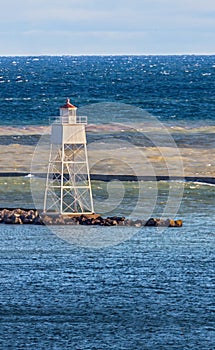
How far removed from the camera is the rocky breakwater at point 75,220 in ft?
186

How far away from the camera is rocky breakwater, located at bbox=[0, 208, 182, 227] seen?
5659 cm

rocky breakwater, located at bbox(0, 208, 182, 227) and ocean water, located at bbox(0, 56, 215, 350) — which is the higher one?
rocky breakwater, located at bbox(0, 208, 182, 227)

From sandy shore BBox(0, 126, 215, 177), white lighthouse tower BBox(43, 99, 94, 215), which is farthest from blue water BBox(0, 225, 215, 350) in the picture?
sandy shore BBox(0, 126, 215, 177)

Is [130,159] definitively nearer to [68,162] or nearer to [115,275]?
[68,162]

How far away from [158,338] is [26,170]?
4333 cm

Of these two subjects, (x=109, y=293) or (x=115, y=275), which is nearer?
(x=109, y=293)

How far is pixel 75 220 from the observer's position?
57.5 metres

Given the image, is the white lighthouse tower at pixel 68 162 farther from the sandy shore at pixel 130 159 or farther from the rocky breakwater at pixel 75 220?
the sandy shore at pixel 130 159

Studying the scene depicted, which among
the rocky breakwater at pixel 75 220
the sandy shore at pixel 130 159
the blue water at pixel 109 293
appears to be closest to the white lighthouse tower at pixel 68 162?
the rocky breakwater at pixel 75 220

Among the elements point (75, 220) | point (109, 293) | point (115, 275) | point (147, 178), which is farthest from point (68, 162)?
point (147, 178)

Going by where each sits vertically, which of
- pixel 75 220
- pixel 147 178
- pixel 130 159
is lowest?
pixel 75 220

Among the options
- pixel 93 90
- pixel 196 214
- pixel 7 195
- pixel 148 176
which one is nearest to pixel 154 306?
pixel 196 214

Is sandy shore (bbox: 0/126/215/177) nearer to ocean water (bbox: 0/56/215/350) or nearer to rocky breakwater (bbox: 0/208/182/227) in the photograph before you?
ocean water (bbox: 0/56/215/350)

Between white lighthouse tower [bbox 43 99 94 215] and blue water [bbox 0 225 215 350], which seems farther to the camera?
white lighthouse tower [bbox 43 99 94 215]
